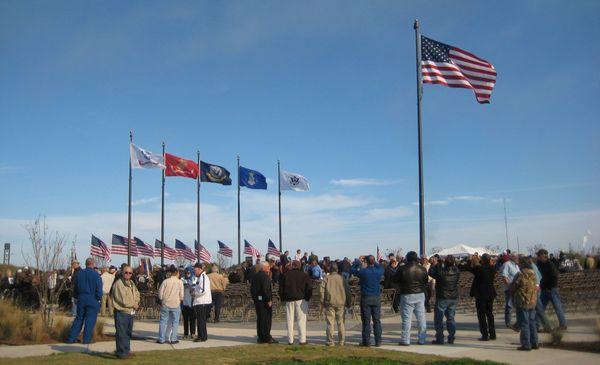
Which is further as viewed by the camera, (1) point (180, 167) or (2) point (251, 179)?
(2) point (251, 179)

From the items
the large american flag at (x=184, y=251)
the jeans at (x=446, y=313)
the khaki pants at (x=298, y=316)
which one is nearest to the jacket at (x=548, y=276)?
the jeans at (x=446, y=313)

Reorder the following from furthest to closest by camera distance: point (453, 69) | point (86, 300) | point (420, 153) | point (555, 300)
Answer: point (453, 69), point (420, 153), point (86, 300), point (555, 300)

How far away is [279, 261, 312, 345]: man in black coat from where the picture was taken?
12.9 m

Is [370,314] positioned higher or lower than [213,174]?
lower

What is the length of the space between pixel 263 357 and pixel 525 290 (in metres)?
5.14

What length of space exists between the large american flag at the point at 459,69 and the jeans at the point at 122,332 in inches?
452

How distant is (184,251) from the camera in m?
35.8

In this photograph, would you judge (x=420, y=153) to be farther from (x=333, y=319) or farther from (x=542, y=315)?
(x=333, y=319)

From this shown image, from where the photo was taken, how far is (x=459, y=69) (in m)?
18.6

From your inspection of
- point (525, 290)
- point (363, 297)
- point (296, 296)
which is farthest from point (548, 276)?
point (296, 296)

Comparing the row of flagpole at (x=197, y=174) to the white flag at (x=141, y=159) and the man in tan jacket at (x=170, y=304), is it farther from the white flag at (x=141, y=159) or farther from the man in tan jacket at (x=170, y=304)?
the man in tan jacket at (x=170, y=304)

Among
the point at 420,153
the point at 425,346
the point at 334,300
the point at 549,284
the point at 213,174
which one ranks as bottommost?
the point at 425,346

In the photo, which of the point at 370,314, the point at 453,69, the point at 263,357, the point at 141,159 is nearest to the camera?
the point at 263,357

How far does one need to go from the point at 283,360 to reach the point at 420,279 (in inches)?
142
